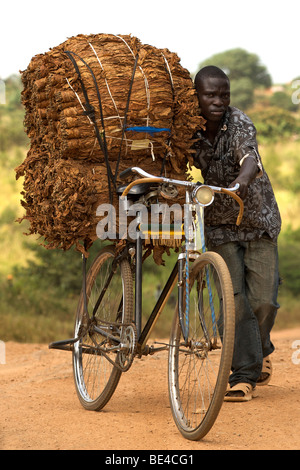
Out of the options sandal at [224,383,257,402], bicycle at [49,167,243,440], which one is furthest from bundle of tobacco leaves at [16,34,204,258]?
sandal at [224,383,257,402]

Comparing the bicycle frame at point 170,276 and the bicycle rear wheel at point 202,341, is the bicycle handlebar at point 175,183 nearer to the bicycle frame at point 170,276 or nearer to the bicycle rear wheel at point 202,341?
the bicycle frame at point 170,276

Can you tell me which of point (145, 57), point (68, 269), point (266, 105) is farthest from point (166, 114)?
point (266, 105)

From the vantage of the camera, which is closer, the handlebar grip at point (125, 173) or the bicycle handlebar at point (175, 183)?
the bicycle handlebar at point (175, 183)

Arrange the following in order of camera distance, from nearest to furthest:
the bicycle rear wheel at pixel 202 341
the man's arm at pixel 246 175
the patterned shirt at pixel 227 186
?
the bicycle rear wheel at pixel 202 341, the man's arm at pixel 246 175, the patterned shirt at pixel 227 186

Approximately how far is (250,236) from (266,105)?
26.0m

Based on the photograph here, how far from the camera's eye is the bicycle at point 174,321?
393 centimetres

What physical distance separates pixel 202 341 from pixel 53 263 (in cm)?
829

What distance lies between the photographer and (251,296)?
513cm

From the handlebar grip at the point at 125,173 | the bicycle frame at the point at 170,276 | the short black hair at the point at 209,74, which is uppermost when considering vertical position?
the short black hair at the point at 209,74

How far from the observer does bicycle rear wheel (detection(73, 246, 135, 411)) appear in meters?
4.64

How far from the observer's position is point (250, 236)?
503cm

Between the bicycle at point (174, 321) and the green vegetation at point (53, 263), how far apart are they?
175cm
